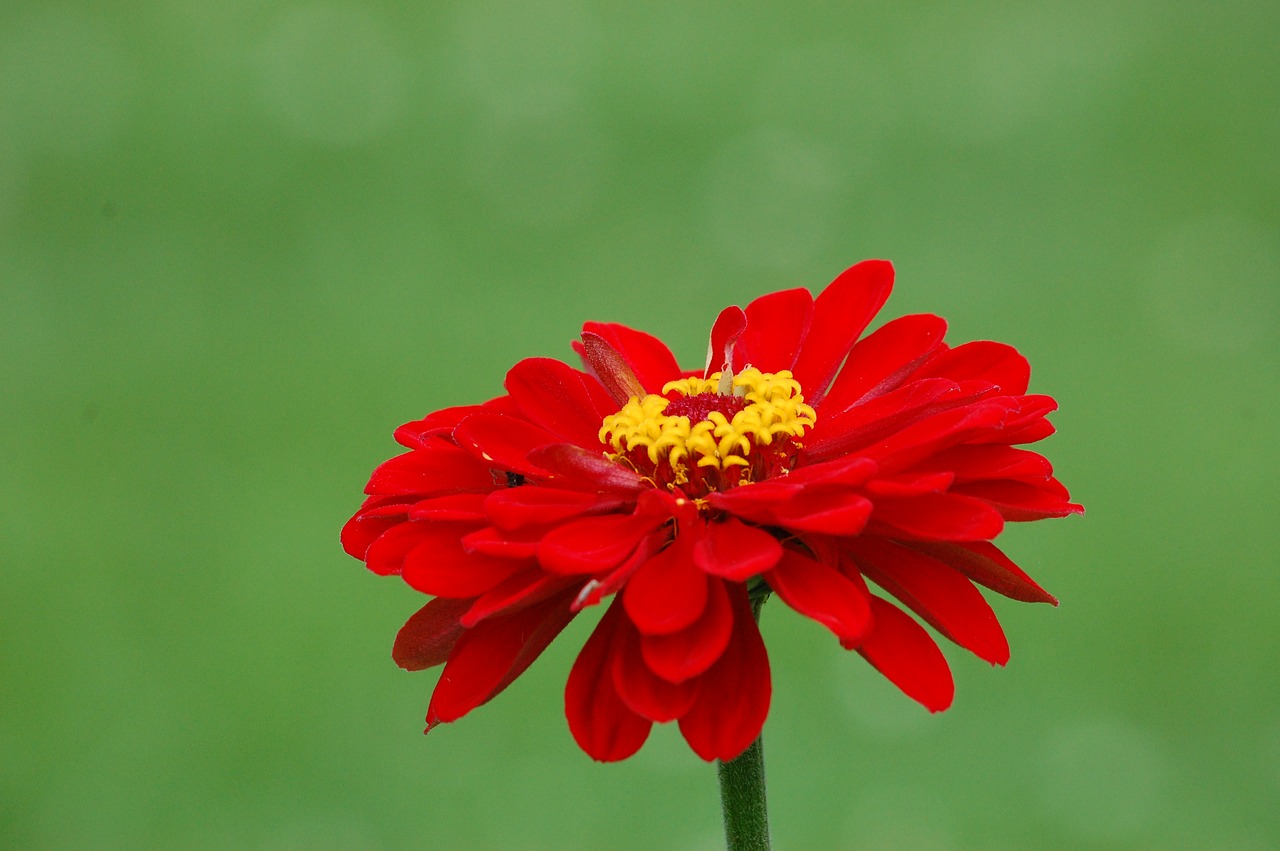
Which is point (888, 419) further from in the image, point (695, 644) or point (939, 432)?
point (695, 644)

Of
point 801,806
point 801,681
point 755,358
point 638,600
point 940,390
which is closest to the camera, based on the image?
point 638,600

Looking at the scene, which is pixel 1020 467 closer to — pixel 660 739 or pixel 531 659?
pixel 531 659

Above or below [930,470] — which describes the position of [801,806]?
below

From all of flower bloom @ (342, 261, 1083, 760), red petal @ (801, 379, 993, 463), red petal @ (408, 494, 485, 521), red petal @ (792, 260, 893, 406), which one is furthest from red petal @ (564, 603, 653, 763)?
red petal @ (792, 260, 893, 406)

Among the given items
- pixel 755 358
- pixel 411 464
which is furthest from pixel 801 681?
pixel 411 464

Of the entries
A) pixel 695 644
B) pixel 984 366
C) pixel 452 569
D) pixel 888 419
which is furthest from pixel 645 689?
pixel 984 366

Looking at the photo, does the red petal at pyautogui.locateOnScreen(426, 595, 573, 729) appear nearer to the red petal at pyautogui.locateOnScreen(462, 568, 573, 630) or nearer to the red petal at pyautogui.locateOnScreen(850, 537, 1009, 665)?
the red petal at pyautogui.locateOnScreen(462, 568, 573, 630)
